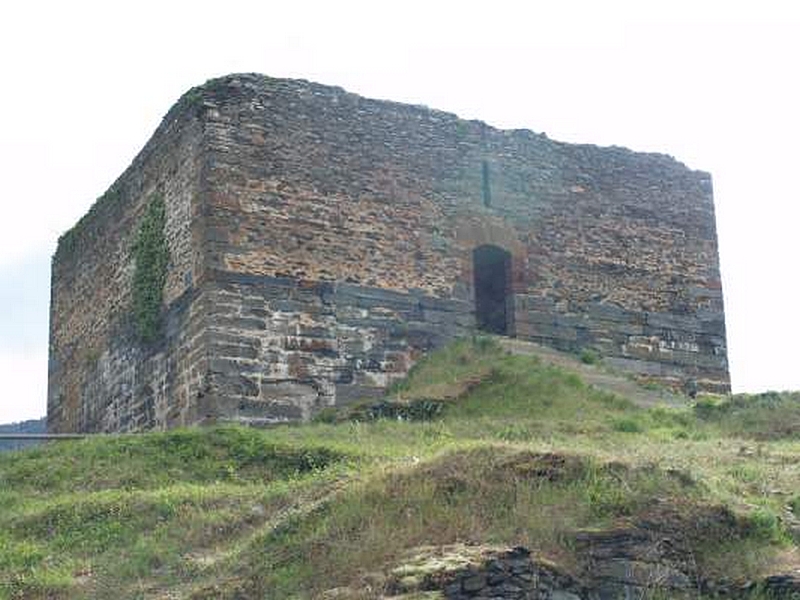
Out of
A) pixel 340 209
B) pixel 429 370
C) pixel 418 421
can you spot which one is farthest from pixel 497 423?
pixel 340 209

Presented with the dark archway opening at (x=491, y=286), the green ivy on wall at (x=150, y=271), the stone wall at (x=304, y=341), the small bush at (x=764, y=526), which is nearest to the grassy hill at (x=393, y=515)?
the small bush at (x=764, y=526)

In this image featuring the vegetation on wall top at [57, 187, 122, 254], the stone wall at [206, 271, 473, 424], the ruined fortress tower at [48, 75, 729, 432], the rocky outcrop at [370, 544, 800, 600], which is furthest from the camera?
the vegetation on wall top at [57, 187, 122, 254]

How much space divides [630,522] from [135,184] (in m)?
12.0

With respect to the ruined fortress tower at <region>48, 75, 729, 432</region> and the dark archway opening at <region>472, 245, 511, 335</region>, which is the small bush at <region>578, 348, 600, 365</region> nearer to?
the ruined fortress tower at <region>48, 75, 729, 432</region>

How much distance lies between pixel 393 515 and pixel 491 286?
1006 centimetres

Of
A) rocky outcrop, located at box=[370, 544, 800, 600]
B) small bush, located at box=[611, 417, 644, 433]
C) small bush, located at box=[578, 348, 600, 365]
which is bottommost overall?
rocky outcrop, located at box=[370, 544, 800, 600]

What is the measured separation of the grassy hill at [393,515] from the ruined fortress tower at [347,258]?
2.29 metres

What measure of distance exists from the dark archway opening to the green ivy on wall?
13.8 feet

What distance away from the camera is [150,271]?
1866 cm

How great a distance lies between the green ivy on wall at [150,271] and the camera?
1831 centimetres

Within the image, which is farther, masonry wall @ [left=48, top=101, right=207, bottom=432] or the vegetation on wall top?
the vegetation on wall top

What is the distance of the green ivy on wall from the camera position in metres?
18.3

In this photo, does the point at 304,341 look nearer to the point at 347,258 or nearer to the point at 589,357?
the point at 347,258

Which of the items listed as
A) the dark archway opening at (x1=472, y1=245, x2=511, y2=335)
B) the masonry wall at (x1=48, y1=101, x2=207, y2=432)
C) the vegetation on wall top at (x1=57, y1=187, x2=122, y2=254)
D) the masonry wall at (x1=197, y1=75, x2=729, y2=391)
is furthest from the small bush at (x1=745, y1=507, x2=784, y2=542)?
the vegetation on wall top at (x1=57, y1=187, x2=122, y2=254)
